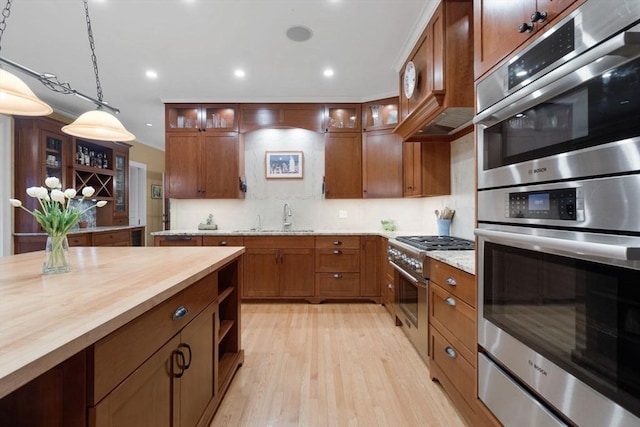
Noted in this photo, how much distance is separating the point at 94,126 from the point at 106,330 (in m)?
1.70

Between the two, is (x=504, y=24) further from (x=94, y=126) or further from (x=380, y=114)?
(x=380, y=114)

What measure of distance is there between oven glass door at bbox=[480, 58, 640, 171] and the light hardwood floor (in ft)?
5.00

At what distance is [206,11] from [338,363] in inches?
114

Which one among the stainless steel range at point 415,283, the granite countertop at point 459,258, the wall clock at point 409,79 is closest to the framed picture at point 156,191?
the stainless steel range at point 415,283

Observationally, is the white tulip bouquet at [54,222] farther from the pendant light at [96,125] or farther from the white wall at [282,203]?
the white wall at [282,203]

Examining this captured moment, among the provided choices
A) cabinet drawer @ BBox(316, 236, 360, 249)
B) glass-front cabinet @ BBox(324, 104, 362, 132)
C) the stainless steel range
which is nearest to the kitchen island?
the stainless steel range

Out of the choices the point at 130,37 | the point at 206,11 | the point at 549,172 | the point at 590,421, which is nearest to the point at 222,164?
the point at 130,37

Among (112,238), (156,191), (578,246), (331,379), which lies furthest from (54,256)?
(156,191)

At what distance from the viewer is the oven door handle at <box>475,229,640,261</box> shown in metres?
0.68

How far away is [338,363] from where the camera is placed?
2258 millimetres

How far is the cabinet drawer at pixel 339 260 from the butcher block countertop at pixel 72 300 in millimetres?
2006

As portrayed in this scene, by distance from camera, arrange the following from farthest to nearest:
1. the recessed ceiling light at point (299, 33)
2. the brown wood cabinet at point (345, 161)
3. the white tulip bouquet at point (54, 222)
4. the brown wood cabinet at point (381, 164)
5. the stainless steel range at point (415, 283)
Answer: the brown wood cabinet at point (345, 161)
the brown wood cabinet at point (381, 164)
the recessed ceiling light at point (299, 33)
the stainless steel range at point (415, 283)
the white tulip bouquet at point (54, 222)

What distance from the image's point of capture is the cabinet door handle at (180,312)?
116cm

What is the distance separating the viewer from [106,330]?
2.41ft
